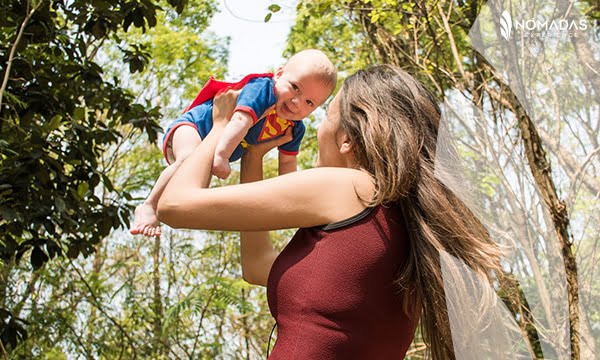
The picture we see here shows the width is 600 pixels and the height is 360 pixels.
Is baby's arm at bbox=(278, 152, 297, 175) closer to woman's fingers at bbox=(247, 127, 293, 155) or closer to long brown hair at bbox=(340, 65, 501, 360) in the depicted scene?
woman's fingers at bbox=(247, 127, 293, 155)

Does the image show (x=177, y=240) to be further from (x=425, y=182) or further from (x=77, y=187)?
(x=425, y=182)

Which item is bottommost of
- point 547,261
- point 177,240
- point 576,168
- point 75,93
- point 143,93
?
point 547,261

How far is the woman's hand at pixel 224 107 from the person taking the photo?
1.59 metres

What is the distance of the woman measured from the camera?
1167 millimetres

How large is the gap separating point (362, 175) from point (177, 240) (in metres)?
5.39

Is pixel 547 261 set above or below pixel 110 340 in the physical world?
below

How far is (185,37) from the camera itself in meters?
7.06

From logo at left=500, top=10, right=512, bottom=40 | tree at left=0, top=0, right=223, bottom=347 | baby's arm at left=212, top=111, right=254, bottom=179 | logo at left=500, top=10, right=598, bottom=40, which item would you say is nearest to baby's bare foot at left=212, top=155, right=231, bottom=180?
baby's arm at left=212, top=111, right=254, bottom=179

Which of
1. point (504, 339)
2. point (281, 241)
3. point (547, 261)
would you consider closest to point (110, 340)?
point (281, 241)

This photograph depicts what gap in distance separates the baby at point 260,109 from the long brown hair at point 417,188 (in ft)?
1.04

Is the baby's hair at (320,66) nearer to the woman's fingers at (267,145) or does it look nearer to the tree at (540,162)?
the woman's fingers at (267,145)

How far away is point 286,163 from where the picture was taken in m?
1.75

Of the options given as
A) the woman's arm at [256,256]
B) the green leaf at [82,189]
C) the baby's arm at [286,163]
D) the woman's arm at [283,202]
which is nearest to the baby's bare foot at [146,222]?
the woman's arm at [256,256]

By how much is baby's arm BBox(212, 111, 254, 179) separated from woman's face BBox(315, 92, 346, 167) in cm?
20
